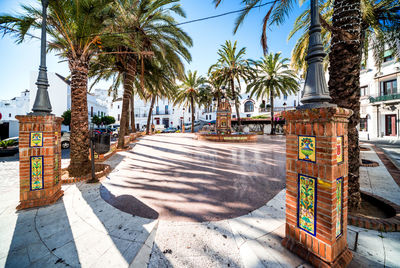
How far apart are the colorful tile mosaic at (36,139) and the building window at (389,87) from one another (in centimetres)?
3389

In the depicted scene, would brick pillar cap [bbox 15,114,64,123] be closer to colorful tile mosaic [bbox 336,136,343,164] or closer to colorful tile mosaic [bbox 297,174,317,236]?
colorful tile mosaic [bbox 297,174,317,236]

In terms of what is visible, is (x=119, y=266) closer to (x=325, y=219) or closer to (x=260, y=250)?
(x=260, y=250)

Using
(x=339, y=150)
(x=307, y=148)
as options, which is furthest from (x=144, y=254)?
(x=339, y=150)

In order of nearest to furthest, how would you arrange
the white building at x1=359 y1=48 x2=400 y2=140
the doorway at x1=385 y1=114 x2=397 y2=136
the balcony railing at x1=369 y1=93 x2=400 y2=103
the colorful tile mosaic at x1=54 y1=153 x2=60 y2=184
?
1. the colorful tile mosaic at x1=54 y1=153 x2=60 y2=184
2. the balcony railing at x1=369 y1=93 x2=400 y2=103
3. the white building at x1=359 y1=48 x2=400 y2=140
4. the doorway at x1=385 y1=114 x2=397 y2=136

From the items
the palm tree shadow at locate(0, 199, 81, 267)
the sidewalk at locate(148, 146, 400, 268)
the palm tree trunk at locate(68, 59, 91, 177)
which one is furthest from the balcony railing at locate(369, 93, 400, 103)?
the palm tree shadow at locate(0, 199, 81, 267)

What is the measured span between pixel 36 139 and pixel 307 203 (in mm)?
5044

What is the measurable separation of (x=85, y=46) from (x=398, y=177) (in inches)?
437

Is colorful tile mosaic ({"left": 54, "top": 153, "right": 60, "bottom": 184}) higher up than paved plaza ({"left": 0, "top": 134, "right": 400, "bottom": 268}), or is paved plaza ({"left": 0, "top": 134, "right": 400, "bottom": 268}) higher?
colorful tile mosaic ({"left": 54, "top": 153, "right": 60, "bottom": 184})

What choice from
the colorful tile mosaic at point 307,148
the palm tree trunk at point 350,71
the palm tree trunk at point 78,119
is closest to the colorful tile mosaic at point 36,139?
the palm tree trunk at point 78,119

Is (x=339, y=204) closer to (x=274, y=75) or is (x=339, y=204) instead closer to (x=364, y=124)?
(x=274, y=75)

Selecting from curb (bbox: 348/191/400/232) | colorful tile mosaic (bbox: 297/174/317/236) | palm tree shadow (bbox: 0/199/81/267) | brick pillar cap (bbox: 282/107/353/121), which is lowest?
palm tree shadow (bbox: 0/199/81/267)

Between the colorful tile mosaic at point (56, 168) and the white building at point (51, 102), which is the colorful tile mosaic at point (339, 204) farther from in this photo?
the white building at point (51, 102)

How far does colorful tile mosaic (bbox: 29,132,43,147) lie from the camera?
3.27 m

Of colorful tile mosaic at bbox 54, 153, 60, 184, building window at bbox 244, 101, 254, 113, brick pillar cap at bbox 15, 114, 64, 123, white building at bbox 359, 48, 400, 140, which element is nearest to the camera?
brick pillar cap at bbox 15, 114, 64, 123
